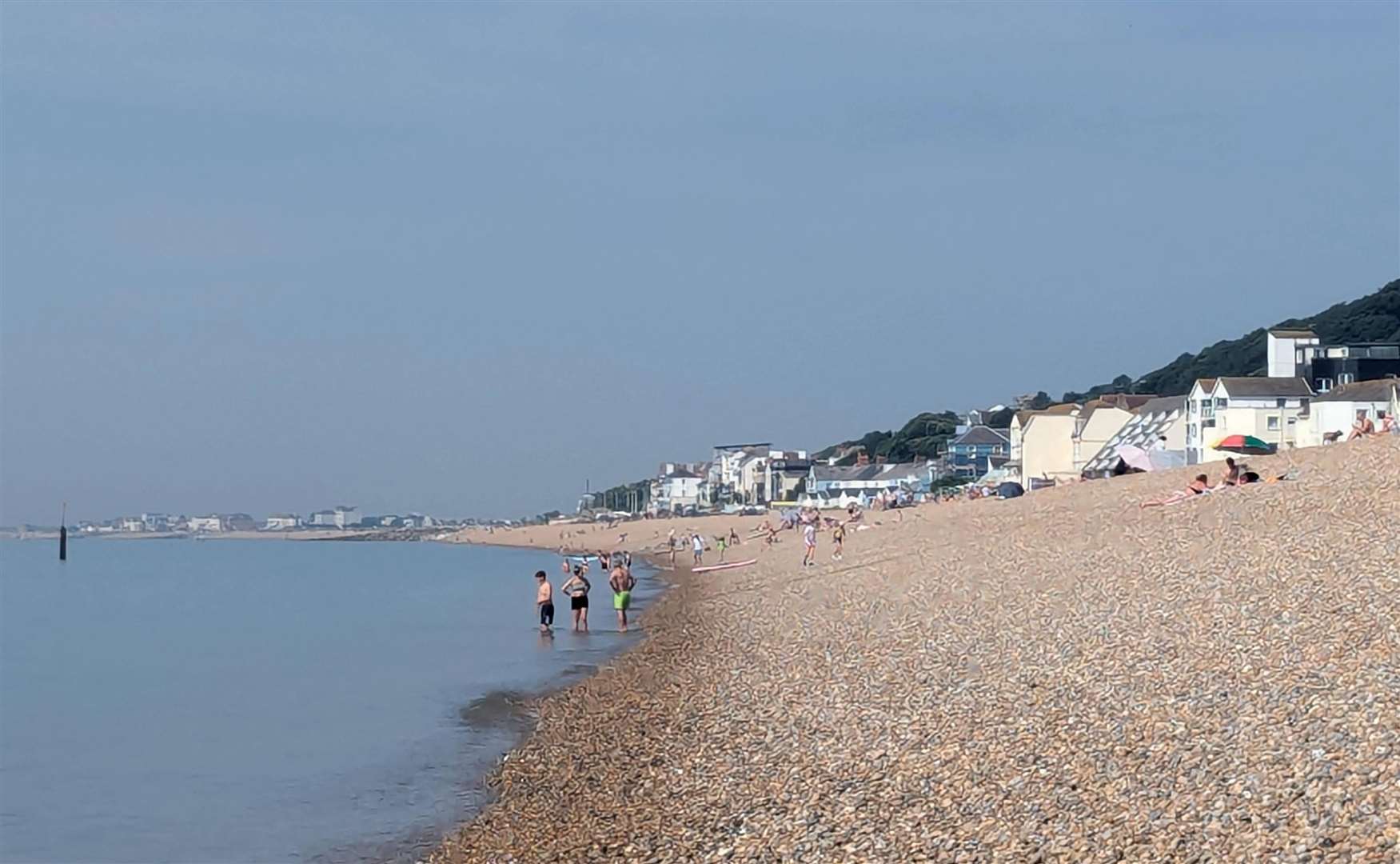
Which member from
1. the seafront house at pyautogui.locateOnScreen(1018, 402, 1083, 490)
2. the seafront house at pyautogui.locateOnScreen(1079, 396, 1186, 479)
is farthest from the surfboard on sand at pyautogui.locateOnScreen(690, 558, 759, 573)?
the seafront house at pyautogui.locateOnScreen(1018, 402, 1083, 490)

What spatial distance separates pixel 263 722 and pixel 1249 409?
48424mm

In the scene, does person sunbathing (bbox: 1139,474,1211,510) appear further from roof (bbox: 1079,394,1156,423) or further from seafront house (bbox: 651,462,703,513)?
seafront house (bbox: 651,462,703,513)

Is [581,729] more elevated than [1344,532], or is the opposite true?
[1344,532]

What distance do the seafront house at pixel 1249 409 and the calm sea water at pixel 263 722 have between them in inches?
1109

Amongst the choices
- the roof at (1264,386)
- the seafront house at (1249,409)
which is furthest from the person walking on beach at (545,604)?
the roof at (1264,386)

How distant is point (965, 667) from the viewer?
42.7 feet

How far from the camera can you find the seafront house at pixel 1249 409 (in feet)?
191

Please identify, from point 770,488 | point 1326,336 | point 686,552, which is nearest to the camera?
point 686,552

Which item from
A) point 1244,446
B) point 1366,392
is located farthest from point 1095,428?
point 1244,446

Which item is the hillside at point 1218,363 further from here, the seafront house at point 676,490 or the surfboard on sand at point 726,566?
the surfboard on sand at point 726,566

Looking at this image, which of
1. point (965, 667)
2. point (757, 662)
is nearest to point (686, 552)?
point (757, 662)

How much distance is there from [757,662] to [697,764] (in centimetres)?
599

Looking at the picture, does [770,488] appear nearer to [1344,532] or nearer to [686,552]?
[686,552]

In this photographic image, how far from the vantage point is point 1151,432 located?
226 feet
